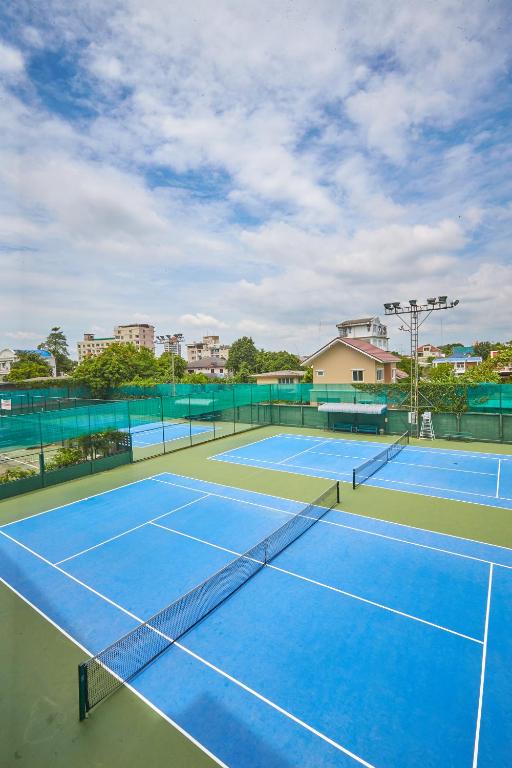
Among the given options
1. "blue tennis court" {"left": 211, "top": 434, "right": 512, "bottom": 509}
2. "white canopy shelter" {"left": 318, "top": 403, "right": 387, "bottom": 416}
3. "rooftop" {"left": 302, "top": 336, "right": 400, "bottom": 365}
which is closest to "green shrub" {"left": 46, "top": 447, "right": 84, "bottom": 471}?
"blue tennis court" {"left": 211, "top": 434, "right": 512, "bottom": 509}

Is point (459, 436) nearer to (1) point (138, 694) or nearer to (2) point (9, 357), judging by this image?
(1) point (138, 694)

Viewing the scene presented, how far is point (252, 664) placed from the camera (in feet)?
22.4

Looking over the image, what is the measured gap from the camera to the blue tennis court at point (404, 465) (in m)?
15.5

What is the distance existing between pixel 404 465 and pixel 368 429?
8.04m

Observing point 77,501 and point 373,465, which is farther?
point 373,465

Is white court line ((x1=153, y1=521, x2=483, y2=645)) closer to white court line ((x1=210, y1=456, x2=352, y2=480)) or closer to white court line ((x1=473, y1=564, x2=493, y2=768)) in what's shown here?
white court line ((x1=473, y1=564, x2=493, y2=768))

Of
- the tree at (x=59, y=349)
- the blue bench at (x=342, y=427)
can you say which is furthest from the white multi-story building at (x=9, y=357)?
the blue bench at (x=342, y=427)

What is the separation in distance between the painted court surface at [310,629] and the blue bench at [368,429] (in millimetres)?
14418

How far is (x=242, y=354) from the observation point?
269 feet

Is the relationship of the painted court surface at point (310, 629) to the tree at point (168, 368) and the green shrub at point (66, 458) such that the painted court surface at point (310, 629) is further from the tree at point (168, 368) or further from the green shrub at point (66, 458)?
the tree at point (168, 368)

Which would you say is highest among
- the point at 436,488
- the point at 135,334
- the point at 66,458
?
the point at 135,334

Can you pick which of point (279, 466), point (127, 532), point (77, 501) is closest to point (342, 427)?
point (279, 466)

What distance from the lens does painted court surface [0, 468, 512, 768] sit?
5562 millimetres

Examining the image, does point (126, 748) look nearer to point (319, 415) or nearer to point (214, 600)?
point (214, 600)
